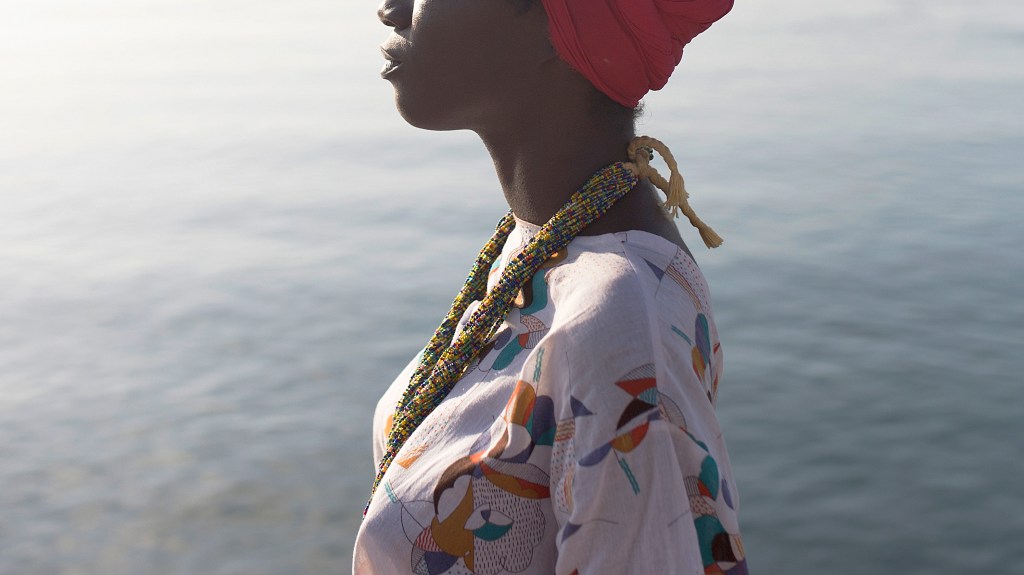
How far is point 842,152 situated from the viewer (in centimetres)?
948

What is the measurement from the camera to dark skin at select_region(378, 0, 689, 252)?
5.68 feet

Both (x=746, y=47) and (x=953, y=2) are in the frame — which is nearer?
(x=746, y=47)

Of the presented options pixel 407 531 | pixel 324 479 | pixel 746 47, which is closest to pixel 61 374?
pixel 324 479

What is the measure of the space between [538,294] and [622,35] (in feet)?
1.30

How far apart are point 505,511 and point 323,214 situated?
23.2ft

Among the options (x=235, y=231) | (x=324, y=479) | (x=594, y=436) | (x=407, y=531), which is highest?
(x=594, y=436)

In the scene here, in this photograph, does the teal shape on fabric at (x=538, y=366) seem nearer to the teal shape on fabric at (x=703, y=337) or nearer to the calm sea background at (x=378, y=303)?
the teal shape on fabric at (x=703, y=337)

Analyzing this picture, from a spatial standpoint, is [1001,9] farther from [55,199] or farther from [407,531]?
[407,531]

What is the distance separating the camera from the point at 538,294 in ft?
5.70

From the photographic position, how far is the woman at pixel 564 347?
148 cm

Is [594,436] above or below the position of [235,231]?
above

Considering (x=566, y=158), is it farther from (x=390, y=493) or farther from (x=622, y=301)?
(x=390, y=493)

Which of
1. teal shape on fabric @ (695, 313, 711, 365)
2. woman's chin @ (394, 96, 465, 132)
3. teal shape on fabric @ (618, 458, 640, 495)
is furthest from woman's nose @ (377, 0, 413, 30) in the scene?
teal shape on fabric @ (618, 458, 640, 495)

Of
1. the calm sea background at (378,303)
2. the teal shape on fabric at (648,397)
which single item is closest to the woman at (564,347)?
the teal shape on fabric at (648,397)
